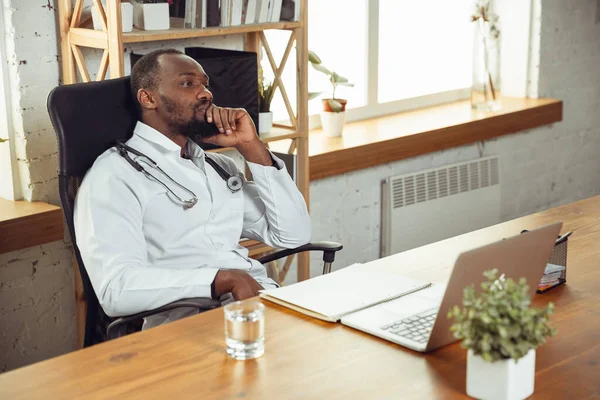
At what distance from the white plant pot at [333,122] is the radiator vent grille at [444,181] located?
1.09ft

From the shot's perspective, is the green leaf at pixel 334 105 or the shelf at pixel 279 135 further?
the green leaf at pixel 334 105

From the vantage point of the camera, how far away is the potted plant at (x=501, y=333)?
4.71ft

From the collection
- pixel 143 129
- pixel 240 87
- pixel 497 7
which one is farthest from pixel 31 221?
pixel 497 7

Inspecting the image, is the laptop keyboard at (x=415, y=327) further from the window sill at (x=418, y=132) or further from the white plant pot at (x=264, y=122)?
the window sill at (x=418, y=132)

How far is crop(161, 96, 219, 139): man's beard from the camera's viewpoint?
8.26 feet

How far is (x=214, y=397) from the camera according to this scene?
60.4 inches

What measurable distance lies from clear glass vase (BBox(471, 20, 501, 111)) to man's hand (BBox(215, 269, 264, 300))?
8.05 feet

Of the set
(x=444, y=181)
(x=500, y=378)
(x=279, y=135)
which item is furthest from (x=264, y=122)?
(x=500, y=378)

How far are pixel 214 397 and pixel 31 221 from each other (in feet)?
4.81

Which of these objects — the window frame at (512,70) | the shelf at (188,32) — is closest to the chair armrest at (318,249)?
the shelf at (188,32)

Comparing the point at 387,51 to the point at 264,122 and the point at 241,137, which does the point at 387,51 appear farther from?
the point at 241,137

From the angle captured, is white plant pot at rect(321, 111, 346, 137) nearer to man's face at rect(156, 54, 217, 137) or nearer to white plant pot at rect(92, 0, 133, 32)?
white plant pot at rect(92, 0, 133, 32)

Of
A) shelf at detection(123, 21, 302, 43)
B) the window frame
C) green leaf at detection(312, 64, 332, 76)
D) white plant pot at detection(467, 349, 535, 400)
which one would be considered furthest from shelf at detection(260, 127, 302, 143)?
white plant pot at detection(467, 349, 535, 400)

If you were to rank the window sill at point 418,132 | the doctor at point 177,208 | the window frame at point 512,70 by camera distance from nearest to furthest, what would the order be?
1. the doctor at point 177,208
2. the window sill at point 418,132
3. the window frame at point 512,70
